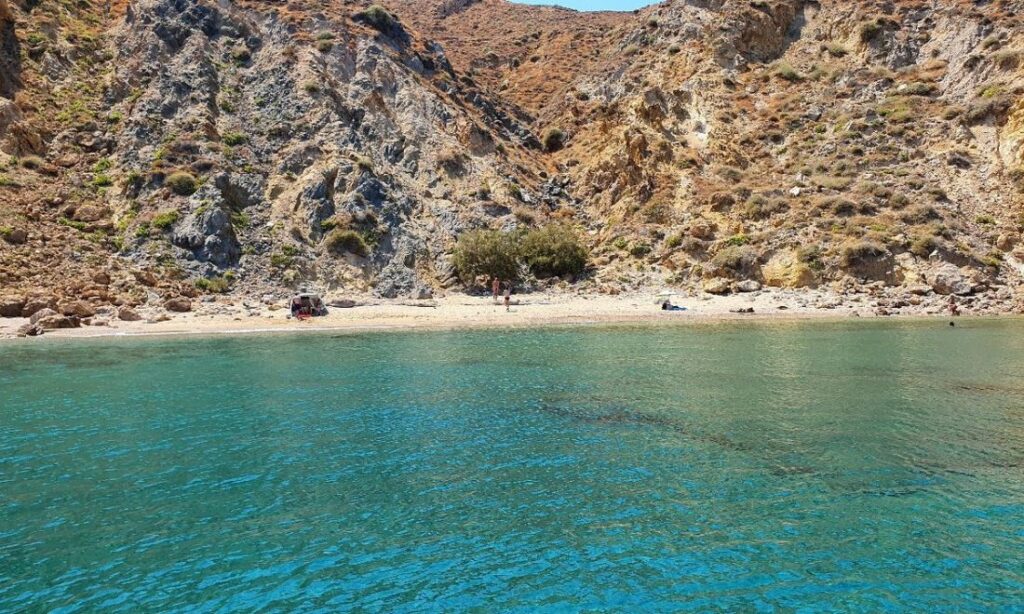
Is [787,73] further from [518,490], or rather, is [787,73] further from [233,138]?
[518,490]

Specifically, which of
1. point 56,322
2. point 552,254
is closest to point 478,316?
point 552,254

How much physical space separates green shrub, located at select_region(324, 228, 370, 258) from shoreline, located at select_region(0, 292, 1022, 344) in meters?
6.22

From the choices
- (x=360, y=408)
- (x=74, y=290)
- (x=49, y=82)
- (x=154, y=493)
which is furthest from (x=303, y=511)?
(x=49, y=82)

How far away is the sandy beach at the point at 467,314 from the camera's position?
3653cm

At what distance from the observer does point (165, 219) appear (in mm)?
46344

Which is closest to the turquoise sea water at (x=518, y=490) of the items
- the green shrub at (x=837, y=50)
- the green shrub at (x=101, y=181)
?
the green shrub at (x=101, y=181)

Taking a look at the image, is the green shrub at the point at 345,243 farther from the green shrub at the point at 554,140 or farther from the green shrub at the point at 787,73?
the green shrub at the point at 787,73

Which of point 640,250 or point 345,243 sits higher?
point 345,243

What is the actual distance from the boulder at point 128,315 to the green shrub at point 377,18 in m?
44.9

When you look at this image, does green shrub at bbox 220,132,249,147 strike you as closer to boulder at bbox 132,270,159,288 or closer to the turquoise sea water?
boulder at bbox 132,270,159,288

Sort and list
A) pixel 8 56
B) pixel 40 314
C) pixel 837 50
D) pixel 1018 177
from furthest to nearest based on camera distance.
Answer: pixel 837 50 → pixel 8 56 → pixel 1018 177 → pixel 40 314

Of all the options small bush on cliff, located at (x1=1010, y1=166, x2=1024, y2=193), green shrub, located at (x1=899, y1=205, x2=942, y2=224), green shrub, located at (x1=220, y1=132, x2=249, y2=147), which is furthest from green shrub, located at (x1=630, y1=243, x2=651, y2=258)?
green shrub, located at (x1=220, y1=132, x2=249, y2=147)

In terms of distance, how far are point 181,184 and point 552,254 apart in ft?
89.2

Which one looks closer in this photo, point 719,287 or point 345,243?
point 719,287
